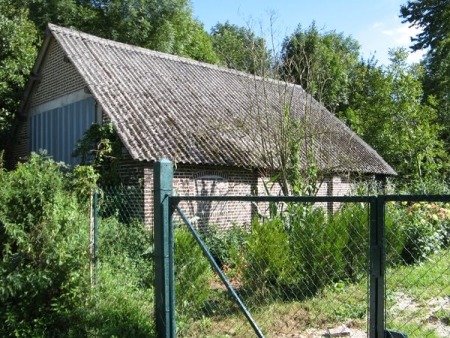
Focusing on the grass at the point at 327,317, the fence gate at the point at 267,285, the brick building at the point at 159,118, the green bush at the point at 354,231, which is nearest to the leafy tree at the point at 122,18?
the brick building at the point at 159,118

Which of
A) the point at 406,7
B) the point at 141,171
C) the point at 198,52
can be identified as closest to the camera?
the point at 141,171

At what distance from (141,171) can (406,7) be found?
18027 millimetres

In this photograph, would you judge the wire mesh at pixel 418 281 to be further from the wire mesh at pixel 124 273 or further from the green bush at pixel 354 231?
the wire mesh at pixel 124 273

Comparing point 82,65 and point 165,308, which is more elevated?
point 82,65

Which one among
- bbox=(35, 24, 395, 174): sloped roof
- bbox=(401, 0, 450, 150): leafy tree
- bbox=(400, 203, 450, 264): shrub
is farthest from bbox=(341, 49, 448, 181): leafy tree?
bbox=(400, 203, 450, 264): shrub

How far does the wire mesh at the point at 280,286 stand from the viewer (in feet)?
17.5

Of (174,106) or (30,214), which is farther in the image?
(174,106)

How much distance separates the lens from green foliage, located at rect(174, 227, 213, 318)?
17.9ft

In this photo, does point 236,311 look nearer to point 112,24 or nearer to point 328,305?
point 328,305

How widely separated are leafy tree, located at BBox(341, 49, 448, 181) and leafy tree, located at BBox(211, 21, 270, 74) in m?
7.19

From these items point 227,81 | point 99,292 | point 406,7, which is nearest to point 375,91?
point 406,7

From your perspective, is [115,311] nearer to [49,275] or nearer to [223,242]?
[49,275]

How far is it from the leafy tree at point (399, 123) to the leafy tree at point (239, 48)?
23.6 ft

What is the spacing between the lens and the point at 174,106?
13352 mm
